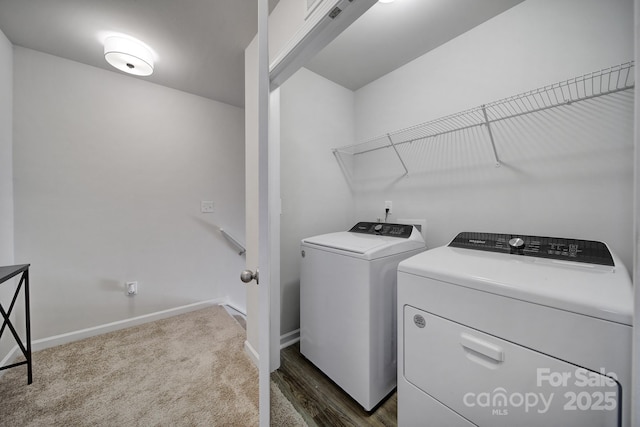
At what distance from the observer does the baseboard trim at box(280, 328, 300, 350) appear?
1.84 meters

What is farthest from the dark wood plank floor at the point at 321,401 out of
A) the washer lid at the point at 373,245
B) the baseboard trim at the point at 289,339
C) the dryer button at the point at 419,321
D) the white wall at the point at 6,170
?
the white wall at the point at 6,170

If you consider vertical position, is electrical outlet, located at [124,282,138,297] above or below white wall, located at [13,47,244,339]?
below

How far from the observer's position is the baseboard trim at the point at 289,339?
1836 millimetres

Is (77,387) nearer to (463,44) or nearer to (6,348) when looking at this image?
(6,348)

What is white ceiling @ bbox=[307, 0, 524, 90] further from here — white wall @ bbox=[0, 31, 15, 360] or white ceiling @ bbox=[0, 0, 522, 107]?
white wall @ bbox=[0, 31, 15, 360]

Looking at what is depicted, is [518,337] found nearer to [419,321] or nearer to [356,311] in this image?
[419,321]

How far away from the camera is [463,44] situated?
5.21 feet

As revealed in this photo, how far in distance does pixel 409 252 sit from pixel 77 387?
2400 mm

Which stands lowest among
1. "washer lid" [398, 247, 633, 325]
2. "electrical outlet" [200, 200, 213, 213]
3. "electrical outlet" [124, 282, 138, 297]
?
"electrical outlet" [124, 282, 138, 297]

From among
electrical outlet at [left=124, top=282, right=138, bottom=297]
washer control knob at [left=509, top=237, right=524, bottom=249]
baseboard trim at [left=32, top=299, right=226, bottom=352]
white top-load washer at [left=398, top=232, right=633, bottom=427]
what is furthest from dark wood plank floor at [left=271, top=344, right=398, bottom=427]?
electrical outlet at [left=124, top=282, right=138, bottom=297]

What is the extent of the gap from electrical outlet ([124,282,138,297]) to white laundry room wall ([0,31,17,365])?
0.68 m

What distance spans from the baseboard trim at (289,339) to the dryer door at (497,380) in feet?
3.69

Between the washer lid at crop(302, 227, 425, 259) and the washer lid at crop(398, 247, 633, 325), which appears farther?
the washer lid at crop(302, 227, 425, 259)

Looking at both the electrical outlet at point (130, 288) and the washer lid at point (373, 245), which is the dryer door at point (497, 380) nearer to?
the washer lid at point (373, 245)
